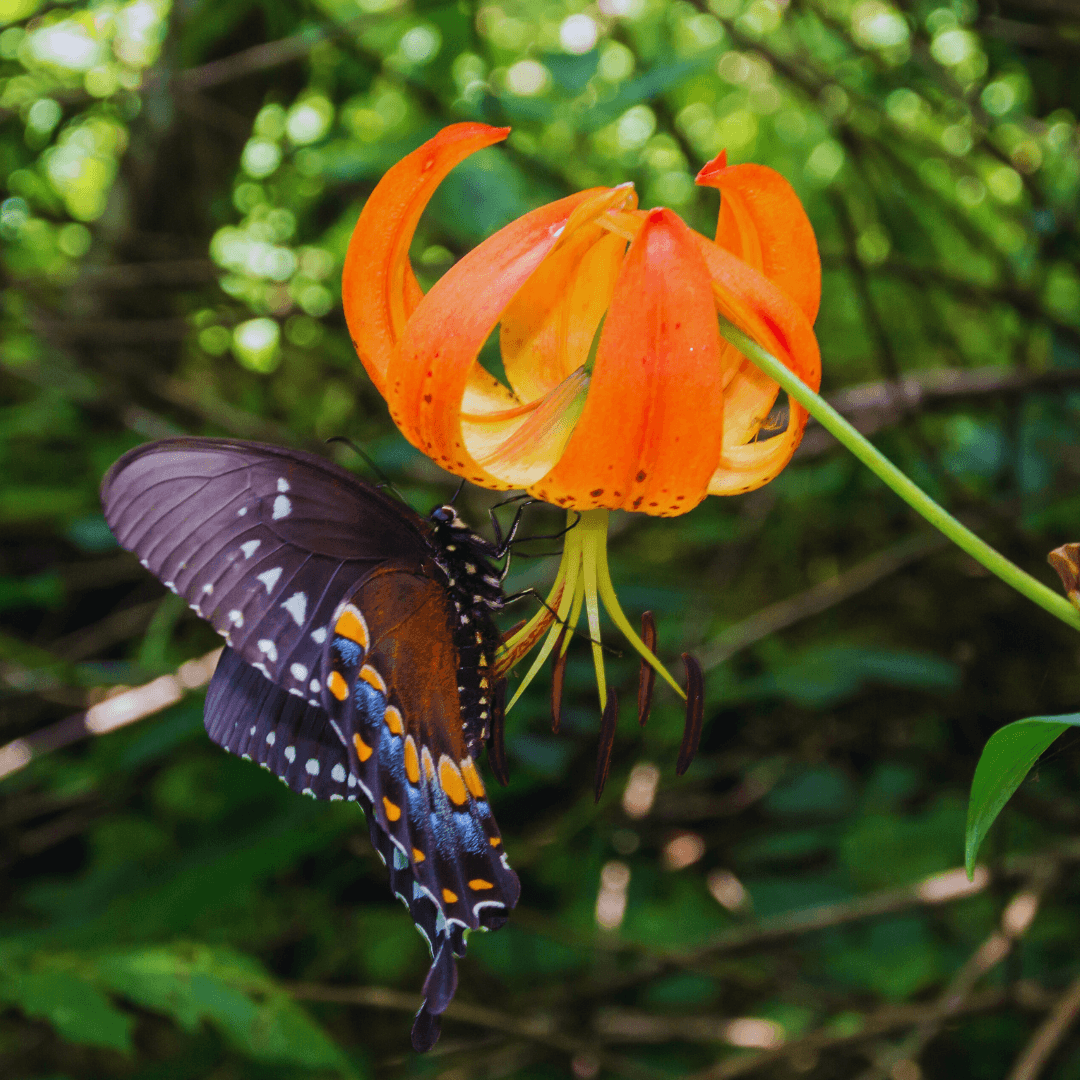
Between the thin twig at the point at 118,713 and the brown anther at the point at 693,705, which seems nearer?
the brown anther at the point at 693,705

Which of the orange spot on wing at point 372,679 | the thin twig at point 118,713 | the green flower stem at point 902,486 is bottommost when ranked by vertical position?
the thin twig at point 118,713

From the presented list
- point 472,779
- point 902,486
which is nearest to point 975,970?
point 472,779

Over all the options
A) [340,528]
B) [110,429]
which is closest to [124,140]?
[110,429]

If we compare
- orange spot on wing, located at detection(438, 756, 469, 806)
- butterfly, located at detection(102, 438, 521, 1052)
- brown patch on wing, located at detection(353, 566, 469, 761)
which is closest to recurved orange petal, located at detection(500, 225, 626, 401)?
butterfly, located at detection(102, 438, 521, 1052)

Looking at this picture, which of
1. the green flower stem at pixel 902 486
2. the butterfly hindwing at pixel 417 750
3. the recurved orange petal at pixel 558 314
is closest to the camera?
the green flower stem at pixel 902 486

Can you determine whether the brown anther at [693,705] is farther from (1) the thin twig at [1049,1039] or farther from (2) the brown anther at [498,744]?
(1) the thin twig at [1049,1039]

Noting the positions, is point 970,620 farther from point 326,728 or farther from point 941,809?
point 326,728

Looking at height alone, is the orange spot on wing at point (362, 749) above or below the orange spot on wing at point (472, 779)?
above

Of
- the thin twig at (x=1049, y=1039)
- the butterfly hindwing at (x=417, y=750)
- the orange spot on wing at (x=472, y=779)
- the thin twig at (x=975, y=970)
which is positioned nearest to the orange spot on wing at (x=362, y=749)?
the butterfly hindwing at (x=417, y=750)
